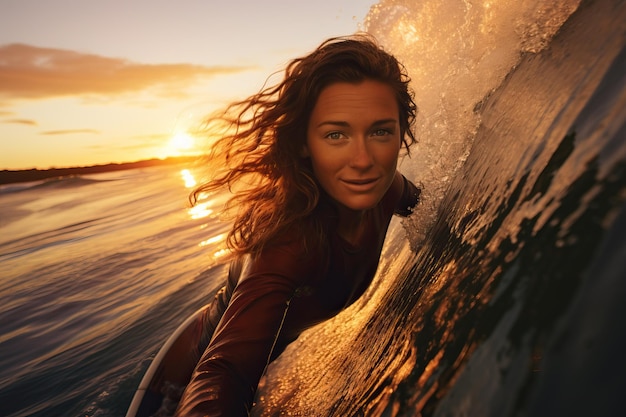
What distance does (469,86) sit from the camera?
2975 mm

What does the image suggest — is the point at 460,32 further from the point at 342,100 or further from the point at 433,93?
the point at 342,100

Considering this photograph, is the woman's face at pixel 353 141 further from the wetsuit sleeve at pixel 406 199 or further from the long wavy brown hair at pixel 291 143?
the wetsuit sleeve at pixel 406 199

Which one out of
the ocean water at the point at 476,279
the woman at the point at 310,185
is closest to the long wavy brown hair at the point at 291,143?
the woman at the point at 310,185

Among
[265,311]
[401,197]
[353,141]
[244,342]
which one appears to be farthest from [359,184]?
[401,197]

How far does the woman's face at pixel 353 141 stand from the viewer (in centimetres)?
191

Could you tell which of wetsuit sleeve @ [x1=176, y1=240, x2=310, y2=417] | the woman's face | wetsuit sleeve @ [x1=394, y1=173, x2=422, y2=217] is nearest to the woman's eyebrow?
the woman's face

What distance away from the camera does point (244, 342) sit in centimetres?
156

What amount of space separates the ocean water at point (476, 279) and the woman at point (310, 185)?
0.35 metres

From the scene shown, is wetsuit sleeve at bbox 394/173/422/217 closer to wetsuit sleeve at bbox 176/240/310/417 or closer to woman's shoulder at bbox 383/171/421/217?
woman's shoulder at bbox 383/171/421/217

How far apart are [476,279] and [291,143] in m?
1.17

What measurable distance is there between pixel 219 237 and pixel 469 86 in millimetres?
5980

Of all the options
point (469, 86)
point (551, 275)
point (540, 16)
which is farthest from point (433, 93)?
point (551, 275)

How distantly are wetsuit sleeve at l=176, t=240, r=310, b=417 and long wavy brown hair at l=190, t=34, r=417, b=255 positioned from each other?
0.41 feet

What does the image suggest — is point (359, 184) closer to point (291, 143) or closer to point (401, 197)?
point (291, 143)
